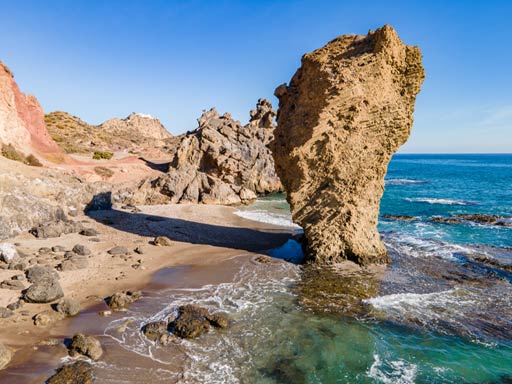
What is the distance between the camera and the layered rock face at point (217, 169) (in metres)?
33.3

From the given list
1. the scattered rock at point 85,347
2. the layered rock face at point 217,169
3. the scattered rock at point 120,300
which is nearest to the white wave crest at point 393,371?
the scattered rock at point 85,347

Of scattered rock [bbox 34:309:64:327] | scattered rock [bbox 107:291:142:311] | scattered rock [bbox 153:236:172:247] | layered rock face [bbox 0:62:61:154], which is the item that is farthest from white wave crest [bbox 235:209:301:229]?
layered rock face [bbox 0:62:61:154]

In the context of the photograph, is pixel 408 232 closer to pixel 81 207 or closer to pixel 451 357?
pixel 451 357

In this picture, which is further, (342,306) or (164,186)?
(164,186)

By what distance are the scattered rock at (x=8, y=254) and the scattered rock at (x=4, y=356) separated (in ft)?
22.3

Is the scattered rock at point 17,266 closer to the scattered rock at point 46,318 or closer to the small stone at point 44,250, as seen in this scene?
the small stone at point 44,250

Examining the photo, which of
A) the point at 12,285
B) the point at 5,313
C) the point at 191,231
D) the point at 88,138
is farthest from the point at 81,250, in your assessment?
the point at 88,138

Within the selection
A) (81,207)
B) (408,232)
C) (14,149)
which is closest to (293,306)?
(408,232)

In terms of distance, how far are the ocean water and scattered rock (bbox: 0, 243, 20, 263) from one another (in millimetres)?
6583

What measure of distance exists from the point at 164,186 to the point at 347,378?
2823cm

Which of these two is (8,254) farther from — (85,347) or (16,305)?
(85,347)

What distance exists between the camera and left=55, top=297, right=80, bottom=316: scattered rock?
409 inches

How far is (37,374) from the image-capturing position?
25.1 feet

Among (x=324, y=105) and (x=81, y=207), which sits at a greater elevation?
(x=324, y=105)
